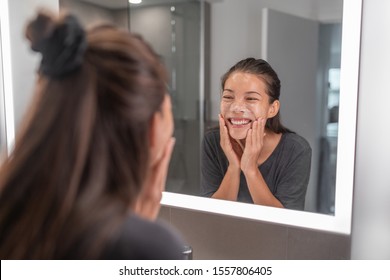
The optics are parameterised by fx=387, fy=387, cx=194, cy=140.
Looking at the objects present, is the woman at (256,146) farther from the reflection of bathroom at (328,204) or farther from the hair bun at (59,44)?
the hair bun at (59,44)

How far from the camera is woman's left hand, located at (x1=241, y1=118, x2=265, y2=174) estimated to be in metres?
1.10

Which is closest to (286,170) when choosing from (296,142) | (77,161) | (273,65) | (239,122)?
(296,142)

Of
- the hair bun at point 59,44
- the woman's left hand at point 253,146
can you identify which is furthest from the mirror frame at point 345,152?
the hair bun at point 59,44

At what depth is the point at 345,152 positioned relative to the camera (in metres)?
0.99

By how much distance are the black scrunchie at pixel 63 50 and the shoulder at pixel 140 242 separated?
0.20 meters

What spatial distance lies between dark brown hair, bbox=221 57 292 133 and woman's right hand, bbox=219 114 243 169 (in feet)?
Answer: 0.38

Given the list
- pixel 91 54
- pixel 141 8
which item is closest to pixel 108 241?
pixel 91 54

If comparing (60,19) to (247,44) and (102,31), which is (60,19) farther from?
(247,44)

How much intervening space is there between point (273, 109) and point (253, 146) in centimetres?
12

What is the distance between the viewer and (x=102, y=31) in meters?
0.52

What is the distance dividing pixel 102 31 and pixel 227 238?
821mm

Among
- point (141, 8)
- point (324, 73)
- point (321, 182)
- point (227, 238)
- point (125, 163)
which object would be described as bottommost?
point (227, 238)

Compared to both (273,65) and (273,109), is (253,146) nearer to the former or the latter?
(273,109)

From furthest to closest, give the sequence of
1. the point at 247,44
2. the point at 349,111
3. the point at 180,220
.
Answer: the point at 180,220
the point at 247,44
the point at 349,111
